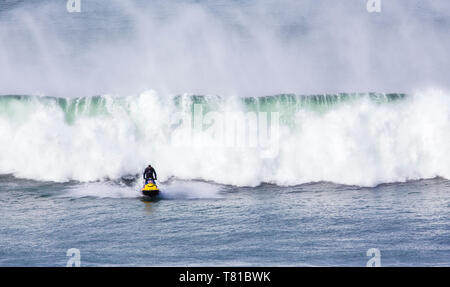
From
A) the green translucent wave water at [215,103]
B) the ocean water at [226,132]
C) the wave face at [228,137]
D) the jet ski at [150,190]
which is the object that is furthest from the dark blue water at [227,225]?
the green translucent wave water at [215,103]

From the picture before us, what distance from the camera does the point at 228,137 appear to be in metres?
22.1

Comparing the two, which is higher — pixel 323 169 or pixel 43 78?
pixel 43 78

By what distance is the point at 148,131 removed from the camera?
74.7ft

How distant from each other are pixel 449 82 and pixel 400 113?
5540 millimetres

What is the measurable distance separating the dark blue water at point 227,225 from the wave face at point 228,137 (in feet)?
4.25

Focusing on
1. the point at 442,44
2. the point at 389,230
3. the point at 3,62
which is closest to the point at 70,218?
the point at 389,230

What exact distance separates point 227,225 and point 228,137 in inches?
319

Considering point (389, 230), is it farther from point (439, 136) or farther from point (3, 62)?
point (3, 62)

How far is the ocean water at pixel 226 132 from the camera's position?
43.4 feet

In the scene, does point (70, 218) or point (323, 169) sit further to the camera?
point (323, 169)

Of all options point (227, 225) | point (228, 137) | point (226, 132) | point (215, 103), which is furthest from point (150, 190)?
point (215, 103)

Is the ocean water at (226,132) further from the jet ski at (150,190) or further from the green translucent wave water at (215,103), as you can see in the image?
the jet ski at (150,190)
